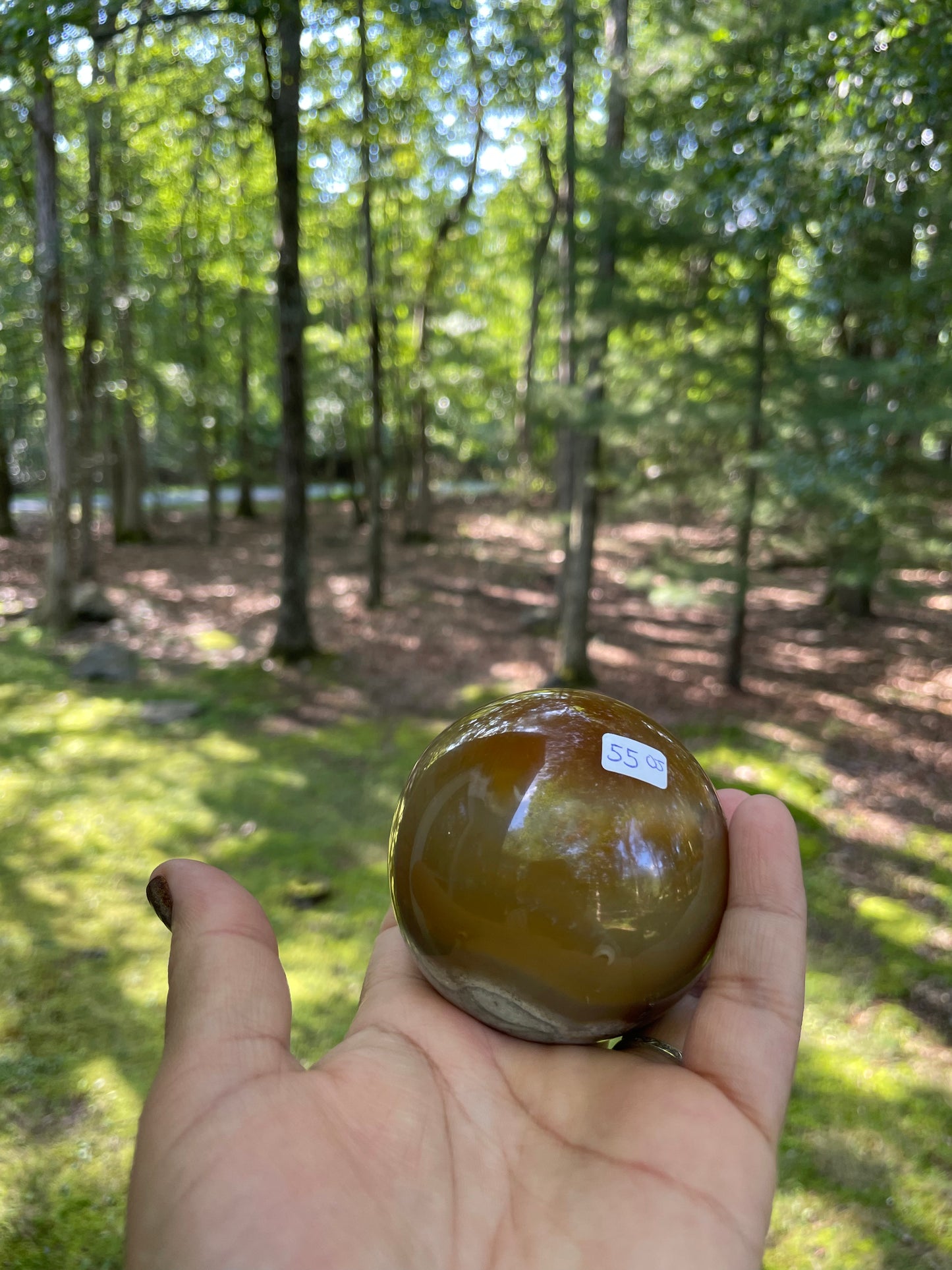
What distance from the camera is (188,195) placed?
16.0m

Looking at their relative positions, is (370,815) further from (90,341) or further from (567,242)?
(90,341)

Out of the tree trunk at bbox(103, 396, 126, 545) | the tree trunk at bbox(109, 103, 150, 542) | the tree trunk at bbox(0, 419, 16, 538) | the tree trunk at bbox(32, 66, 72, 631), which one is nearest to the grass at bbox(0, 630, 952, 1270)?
the tree trunk at bbox(32, 66, 72, 631)

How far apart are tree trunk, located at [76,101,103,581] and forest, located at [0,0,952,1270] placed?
0.30 feet

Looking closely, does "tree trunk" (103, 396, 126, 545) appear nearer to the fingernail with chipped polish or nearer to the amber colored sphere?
the fingernail with chipped polish

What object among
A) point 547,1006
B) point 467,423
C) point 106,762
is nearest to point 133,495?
point 467,423

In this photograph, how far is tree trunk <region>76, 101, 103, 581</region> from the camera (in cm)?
1065

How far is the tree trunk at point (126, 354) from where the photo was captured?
456 inches

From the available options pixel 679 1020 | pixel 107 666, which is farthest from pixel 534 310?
pixel 679 1020

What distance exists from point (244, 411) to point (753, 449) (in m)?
15.6

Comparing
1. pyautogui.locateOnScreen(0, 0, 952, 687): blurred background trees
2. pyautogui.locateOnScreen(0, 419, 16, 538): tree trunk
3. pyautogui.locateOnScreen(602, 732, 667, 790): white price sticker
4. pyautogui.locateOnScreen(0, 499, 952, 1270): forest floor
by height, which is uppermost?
pyautogui.locateOnScreen(0, 0, 952, 687): blurred background trees

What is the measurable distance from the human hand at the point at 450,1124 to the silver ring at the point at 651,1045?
6cm

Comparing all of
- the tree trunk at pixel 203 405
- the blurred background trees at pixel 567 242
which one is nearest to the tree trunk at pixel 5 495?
the blurred background trees at pixel 567 242

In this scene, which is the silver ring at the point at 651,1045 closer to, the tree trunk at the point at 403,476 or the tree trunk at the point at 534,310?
the tree trunk at the point at 534,310

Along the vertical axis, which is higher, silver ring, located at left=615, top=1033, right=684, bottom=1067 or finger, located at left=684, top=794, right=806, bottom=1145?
finger, located at left=684, top=794, right=806, bottom=1145
